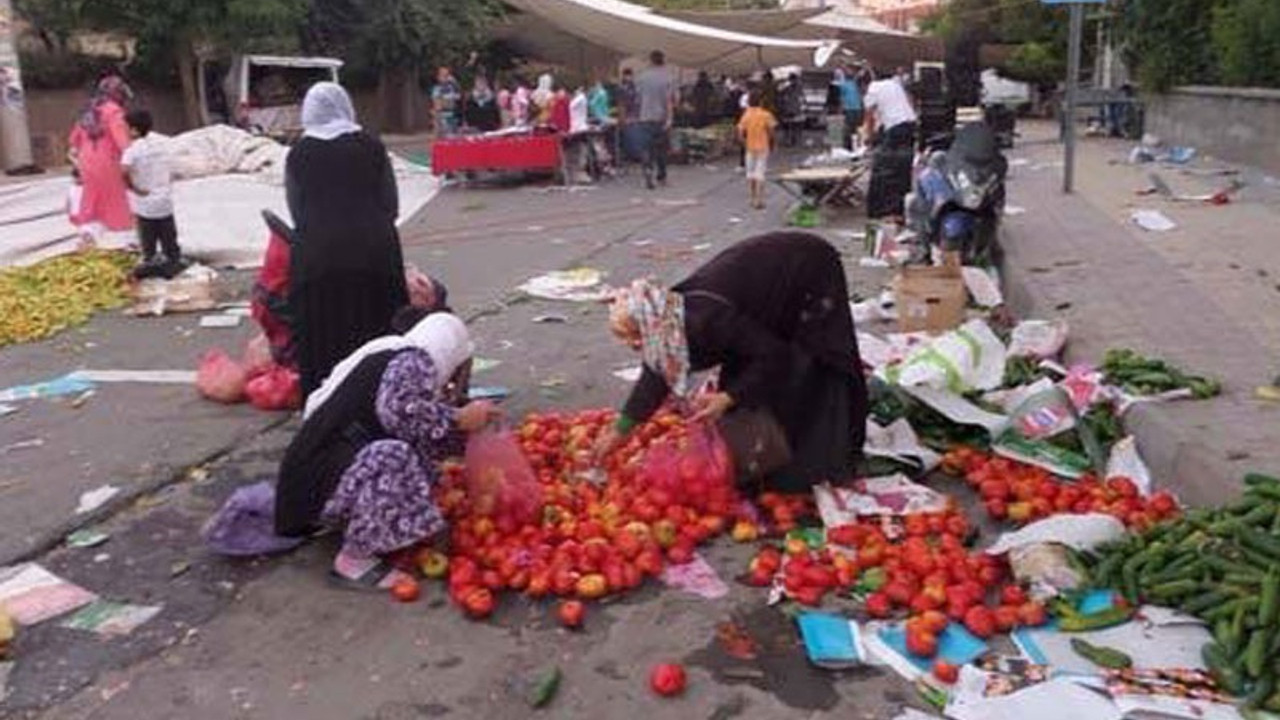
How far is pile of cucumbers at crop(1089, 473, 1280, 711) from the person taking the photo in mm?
3430

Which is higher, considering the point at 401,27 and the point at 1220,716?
the point at 401,27

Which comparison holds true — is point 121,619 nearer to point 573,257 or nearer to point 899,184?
point 573,257

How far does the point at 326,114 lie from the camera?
6207mm

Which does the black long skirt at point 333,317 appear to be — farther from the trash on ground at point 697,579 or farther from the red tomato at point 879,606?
the red tomato at point 879,606

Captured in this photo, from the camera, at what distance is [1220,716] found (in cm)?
329

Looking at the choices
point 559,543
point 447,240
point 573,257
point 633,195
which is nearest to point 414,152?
point 633,195

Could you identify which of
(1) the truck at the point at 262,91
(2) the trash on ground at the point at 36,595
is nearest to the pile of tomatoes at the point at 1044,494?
(2) the trash on ground at the point at 36,595

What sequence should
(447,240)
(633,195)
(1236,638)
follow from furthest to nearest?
1. (633,195)
2. (447,240)
3. (1236,638)

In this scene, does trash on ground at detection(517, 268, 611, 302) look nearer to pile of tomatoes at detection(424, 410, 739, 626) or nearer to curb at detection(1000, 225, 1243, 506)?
pile of tomatoes at detection(424, 410, 739, 626)

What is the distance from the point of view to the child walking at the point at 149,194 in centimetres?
1064

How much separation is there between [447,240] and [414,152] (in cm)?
1537

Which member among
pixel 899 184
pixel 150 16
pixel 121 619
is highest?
pixel 150 16

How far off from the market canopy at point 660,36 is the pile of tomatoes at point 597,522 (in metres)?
18.0

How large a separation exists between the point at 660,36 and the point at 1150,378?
18447mm
